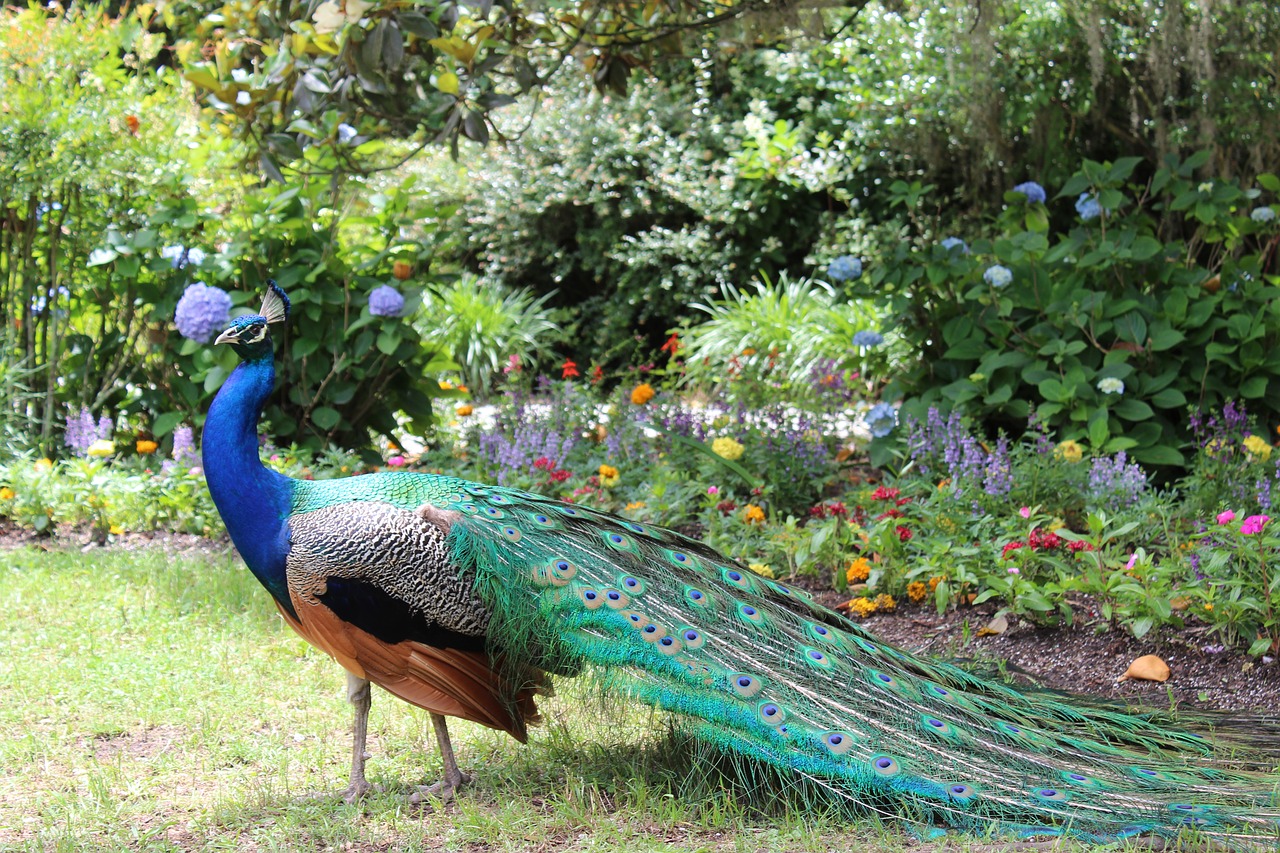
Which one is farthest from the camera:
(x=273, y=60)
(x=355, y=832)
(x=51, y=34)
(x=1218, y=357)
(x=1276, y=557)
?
(x=51, y=34)

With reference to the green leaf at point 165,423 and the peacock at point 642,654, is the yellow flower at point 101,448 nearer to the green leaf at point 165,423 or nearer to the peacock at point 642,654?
the green leaf at point 165,423

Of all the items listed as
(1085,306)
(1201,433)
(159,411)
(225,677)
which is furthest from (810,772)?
(159,411)

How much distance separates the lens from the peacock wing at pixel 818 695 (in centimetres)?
267

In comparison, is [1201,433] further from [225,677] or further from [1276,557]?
[225,677]

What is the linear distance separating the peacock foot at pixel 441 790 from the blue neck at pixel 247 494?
591mm

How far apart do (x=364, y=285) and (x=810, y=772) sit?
4.40 metres

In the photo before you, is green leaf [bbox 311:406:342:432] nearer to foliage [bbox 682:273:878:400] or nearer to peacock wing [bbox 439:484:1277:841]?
foliage [bbox 682:273:878:400]

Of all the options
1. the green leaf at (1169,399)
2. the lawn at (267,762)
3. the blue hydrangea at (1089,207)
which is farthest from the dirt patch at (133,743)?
the blue hydrangea at (1089,207)

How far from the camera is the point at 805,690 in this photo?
2898mm

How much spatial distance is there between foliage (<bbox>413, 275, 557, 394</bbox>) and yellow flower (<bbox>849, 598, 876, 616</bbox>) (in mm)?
6141

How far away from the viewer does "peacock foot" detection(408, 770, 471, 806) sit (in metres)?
3.15

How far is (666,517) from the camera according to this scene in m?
5.29

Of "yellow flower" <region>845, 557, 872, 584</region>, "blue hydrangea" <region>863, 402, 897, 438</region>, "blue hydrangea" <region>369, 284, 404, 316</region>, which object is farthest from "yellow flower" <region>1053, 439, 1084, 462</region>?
"blue hydrangea" <region>369, 284, 404, 316</region>

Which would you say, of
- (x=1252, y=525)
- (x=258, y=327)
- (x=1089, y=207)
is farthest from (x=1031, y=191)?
Result: (x=258, y=327)
